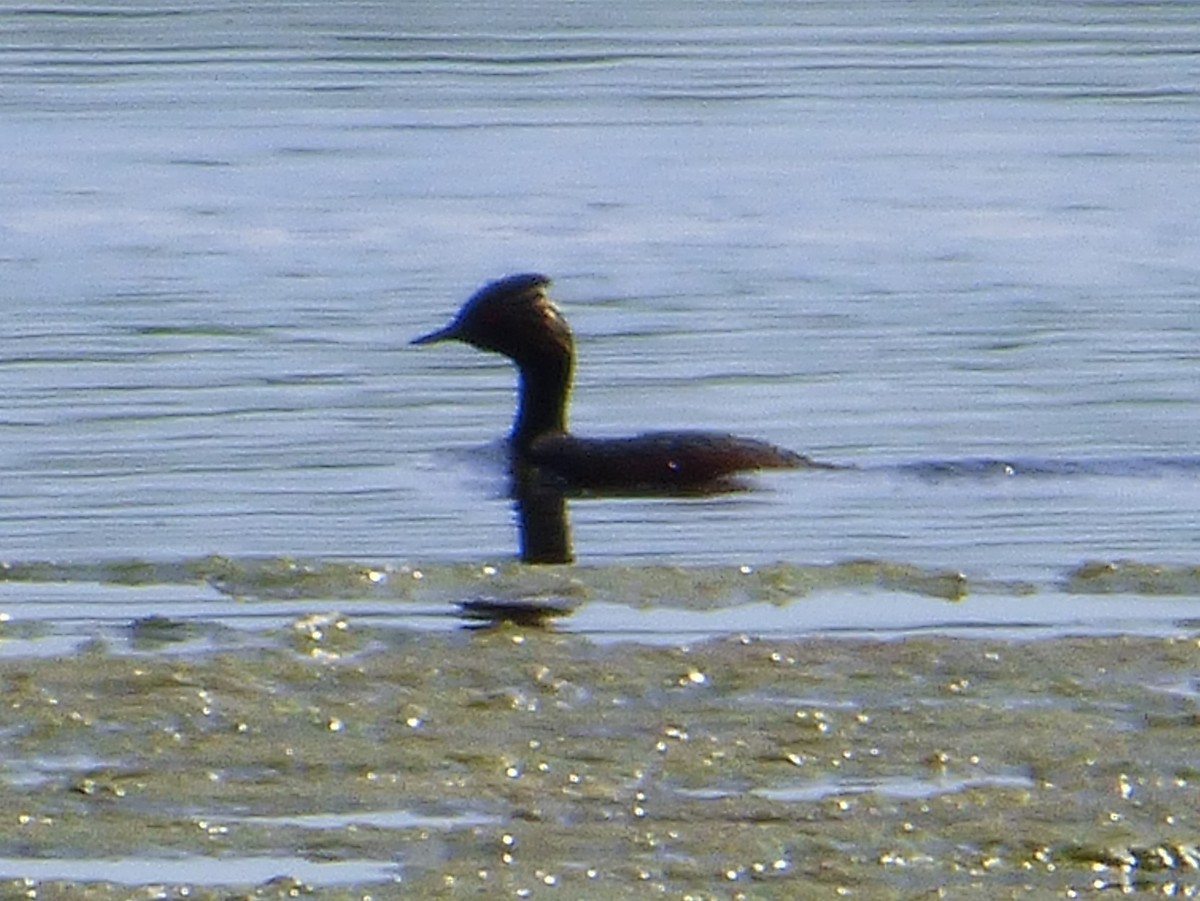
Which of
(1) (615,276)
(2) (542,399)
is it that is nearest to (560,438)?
(2) (542,399)

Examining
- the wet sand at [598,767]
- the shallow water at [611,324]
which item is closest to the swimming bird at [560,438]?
the shallow water at [611,324]

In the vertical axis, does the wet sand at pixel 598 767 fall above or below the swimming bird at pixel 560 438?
above

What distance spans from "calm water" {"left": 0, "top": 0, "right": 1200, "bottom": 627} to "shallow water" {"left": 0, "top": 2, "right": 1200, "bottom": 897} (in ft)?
0.14

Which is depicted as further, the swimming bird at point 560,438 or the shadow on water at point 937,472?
the swimming bird at point 560,438

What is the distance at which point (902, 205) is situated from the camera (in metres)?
22.9

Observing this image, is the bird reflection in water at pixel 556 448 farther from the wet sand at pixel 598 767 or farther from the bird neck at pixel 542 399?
the wet sand at pixel 598 767

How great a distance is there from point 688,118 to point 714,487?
16353 millimetres

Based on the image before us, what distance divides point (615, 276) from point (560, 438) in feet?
19.2

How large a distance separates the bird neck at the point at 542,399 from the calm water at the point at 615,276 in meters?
0.23

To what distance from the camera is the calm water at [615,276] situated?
1252cm

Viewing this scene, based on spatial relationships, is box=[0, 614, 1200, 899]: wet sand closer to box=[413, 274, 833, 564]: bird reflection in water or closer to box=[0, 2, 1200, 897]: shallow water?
box=[0, 2, 1200, 897]: shallow water

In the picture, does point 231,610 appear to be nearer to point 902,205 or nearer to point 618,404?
point 618,404

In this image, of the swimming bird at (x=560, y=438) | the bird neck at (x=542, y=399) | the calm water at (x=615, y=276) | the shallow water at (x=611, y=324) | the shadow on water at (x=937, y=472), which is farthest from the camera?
the bird neck at (x=542, y=399)

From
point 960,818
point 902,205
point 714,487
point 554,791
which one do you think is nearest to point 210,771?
point 554,791
